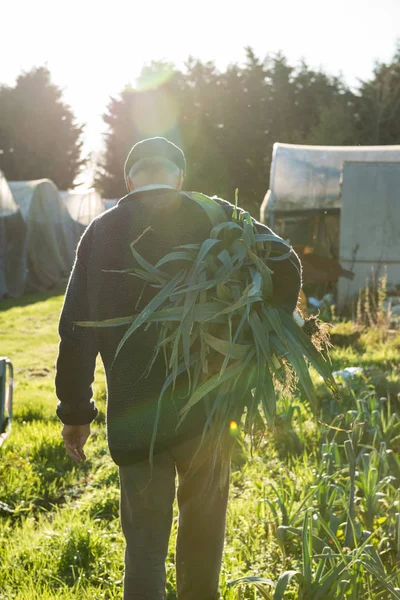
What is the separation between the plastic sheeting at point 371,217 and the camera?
11812 mm

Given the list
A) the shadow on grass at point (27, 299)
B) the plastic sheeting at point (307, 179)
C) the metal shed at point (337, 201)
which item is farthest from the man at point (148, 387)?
the plastic sheeting at point (307, 179)

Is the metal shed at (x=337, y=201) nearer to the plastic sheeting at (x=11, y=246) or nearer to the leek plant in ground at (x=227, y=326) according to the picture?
the plastic sheeting at (x=11, y=246)

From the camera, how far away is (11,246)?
1433 cm

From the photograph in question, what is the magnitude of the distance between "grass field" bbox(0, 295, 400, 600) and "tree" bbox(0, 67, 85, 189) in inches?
1348

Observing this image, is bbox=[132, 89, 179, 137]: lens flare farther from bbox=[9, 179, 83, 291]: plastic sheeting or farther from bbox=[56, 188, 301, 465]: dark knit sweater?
bbox=[56, 188, 301, 465]: dark knit sweater

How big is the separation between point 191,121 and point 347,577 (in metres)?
30.5

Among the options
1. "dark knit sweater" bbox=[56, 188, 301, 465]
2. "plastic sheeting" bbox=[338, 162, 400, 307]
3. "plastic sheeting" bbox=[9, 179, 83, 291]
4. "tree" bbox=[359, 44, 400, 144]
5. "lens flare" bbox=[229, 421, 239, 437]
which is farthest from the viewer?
"tree" bbox=[359, 44, 400, 144]

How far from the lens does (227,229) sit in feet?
5.99

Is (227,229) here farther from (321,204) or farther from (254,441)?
(321,204)

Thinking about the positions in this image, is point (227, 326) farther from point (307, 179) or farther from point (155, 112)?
point (155, 112)

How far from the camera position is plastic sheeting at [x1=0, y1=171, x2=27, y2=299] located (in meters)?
13.8

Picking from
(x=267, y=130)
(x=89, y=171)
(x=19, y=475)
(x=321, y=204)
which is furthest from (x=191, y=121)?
(x=19, y=475)

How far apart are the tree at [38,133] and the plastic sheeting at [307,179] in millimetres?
25437

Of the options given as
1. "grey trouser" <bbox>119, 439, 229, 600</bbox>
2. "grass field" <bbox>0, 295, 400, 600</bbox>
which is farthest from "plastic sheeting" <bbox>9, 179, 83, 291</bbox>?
"grey trouser" <bbox>119, 439, 229, 600</bbox>
